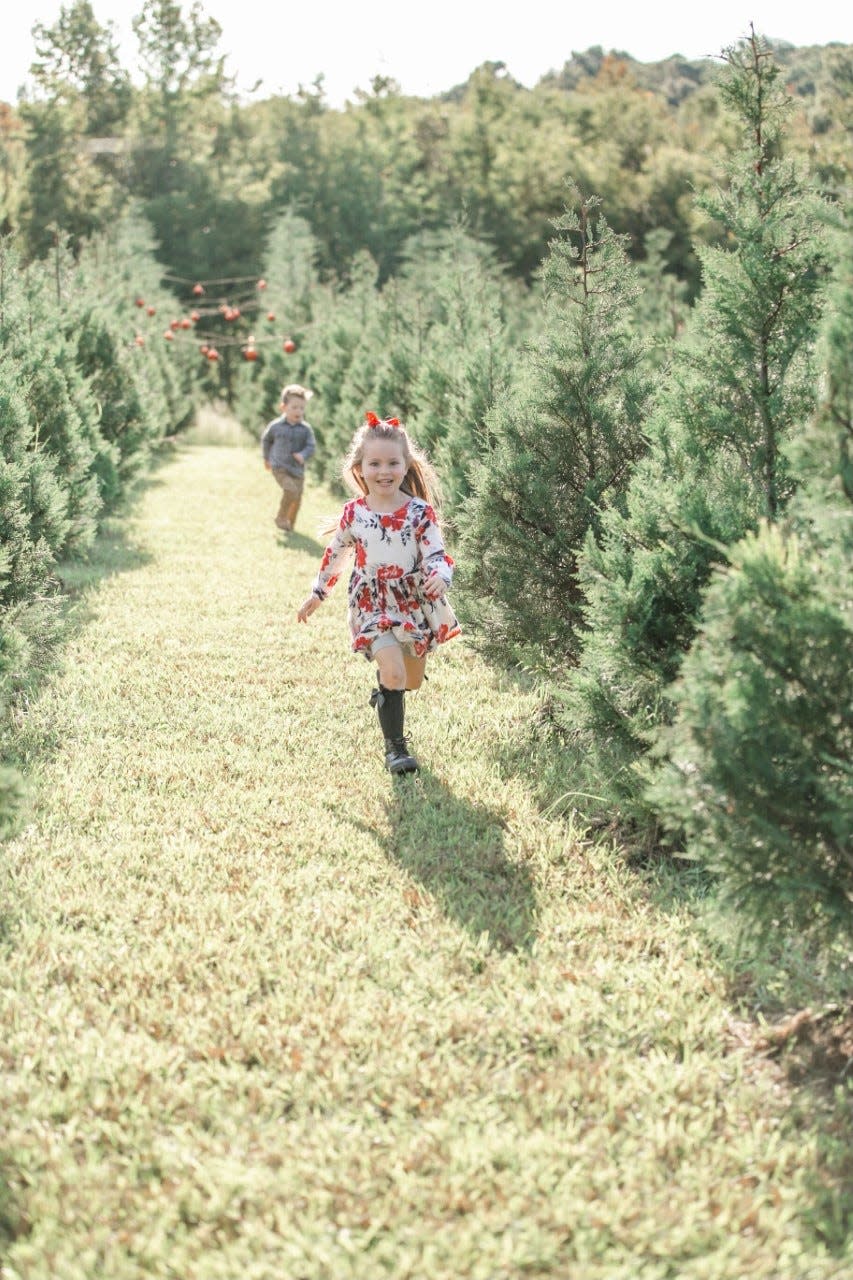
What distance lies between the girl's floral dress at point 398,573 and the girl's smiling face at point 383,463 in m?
0.17

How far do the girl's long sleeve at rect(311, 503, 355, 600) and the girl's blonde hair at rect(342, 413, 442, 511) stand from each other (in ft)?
0.72

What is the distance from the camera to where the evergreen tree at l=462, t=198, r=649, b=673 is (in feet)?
18.2

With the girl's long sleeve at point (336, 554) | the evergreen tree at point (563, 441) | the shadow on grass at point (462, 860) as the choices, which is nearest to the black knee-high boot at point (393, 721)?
the shadow on grass at point (462, 860)

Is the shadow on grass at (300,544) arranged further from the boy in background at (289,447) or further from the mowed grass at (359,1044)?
the mowed grass at (359,1044)

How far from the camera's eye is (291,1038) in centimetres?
299

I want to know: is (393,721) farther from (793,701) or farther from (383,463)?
(793,701)

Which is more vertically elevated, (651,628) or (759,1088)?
(651,628)

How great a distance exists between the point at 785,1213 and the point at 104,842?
2.94 metres

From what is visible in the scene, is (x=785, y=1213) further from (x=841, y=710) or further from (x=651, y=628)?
(x=651, y=628)

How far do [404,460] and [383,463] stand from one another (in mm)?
147

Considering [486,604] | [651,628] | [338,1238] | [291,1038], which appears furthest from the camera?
[486,604]

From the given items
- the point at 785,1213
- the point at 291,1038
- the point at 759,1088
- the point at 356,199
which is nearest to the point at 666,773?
the point at 759,1088

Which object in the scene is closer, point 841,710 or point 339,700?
point 841,710

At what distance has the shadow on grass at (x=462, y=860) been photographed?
3.68m
